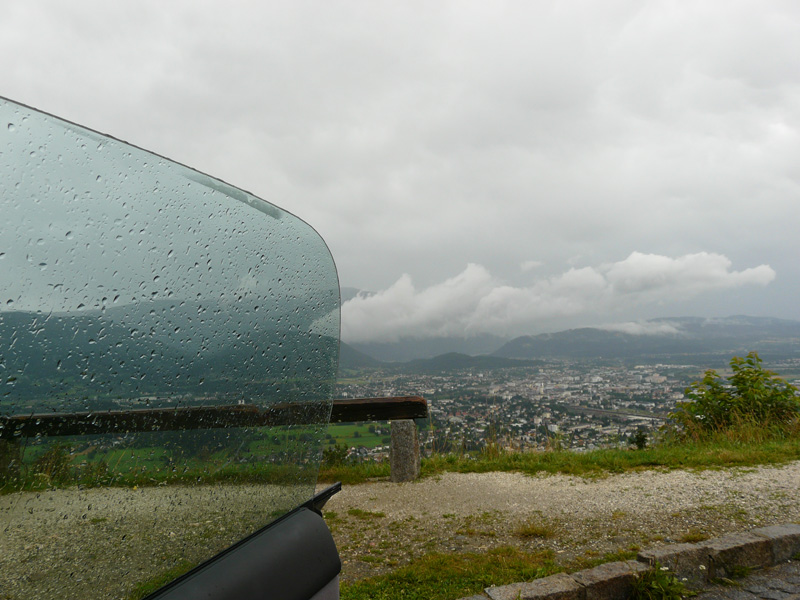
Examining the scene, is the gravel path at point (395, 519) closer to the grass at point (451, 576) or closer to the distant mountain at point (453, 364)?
the grass at point (451, 576)

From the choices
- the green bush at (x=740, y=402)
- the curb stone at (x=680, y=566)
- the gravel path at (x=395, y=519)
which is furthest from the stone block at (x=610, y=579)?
the green bush at (x=740, y=402)

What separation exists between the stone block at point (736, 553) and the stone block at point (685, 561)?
0.20 ft

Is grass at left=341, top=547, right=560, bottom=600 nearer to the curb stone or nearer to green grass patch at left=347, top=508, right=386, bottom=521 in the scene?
the curb stone

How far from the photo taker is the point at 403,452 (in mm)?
6102

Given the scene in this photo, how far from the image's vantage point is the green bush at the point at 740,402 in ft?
26.8

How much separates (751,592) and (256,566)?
348cm

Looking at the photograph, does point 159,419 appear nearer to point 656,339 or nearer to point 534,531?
point 534,531

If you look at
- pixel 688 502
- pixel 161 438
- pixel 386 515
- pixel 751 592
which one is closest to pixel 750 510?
pixel 688 502

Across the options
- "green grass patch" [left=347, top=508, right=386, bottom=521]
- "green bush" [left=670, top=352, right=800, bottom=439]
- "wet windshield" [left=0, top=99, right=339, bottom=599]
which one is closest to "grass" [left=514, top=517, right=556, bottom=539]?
"green grass patch" [left=347, top=508, right=386, bottom=521]

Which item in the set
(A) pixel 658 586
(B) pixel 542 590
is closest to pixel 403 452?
(B) pixel 542 590

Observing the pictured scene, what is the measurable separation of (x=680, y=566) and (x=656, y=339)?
115 metres

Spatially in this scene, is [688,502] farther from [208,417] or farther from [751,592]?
[208,417]

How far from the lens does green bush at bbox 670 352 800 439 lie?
8.16 meters

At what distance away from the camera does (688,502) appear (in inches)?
184
